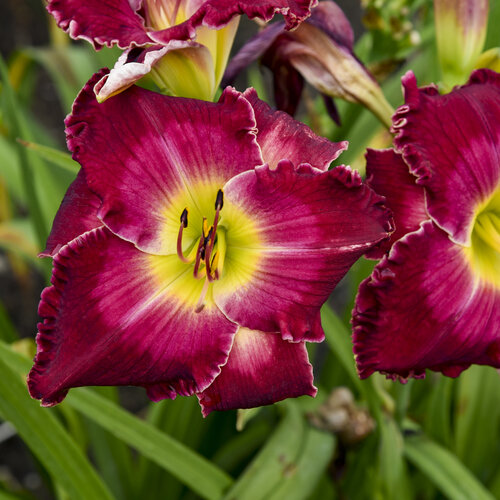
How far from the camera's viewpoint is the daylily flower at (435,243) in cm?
39

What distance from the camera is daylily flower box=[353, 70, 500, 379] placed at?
391mm

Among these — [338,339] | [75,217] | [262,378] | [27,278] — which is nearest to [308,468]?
[338,339]

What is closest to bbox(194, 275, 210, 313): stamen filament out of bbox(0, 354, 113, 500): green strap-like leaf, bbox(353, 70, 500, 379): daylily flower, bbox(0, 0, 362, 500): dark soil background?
bbox(353, 70, 500, 379): daylily flower

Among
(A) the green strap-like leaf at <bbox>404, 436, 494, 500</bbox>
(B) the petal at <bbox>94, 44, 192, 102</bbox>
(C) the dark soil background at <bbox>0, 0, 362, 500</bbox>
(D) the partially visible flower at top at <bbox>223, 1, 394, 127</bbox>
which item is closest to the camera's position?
(B) the petal at <bbox>94, 44, 192, 102</bbox>

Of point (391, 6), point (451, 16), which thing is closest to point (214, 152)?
point (451, 16)

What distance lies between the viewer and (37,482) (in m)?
1.28

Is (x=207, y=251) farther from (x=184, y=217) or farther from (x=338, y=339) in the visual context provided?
(x=338, y=339)

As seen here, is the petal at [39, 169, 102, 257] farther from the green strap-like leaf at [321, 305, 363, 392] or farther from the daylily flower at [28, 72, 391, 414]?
the green strap-like leaf at [321, 305, 363, 392]

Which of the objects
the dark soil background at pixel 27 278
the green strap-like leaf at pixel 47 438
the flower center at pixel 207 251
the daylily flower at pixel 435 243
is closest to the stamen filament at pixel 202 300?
the flower center at pixel 207 251

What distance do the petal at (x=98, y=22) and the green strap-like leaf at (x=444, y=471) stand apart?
49 cm

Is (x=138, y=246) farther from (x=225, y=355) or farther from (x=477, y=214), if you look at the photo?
(x=477, y=214)

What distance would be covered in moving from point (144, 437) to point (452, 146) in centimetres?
37

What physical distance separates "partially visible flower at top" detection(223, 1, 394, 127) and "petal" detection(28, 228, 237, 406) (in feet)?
0.63

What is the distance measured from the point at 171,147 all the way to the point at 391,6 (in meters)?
0.38
